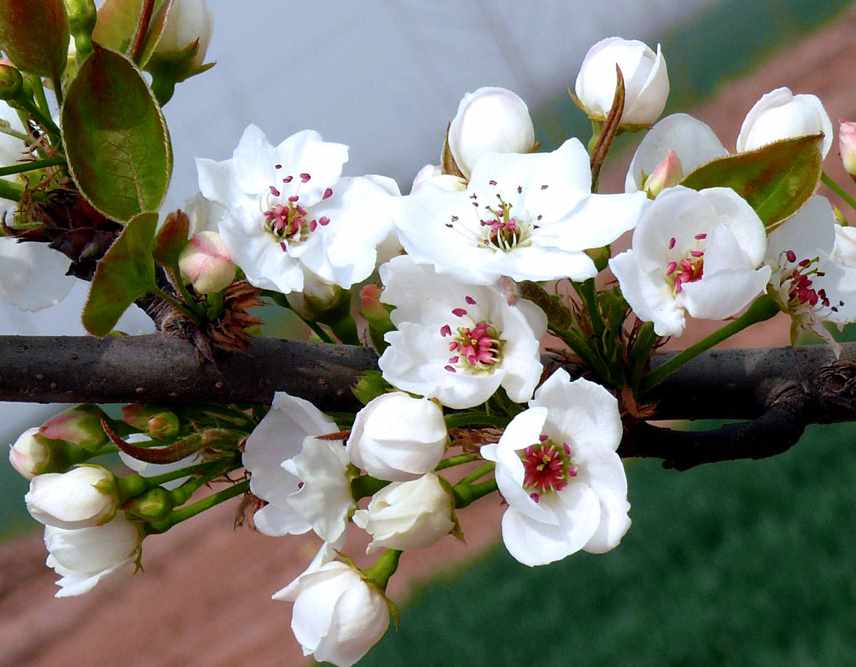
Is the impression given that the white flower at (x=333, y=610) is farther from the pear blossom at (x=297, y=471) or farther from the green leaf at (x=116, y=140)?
the green leaf at (x=116, y=140)

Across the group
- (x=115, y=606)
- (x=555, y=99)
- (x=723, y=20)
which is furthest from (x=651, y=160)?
(x=723, y=20)

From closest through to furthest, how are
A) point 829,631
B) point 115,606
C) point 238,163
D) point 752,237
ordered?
1. point 752,237
2. point 238,163
3. point 829,631
4. point 115,606

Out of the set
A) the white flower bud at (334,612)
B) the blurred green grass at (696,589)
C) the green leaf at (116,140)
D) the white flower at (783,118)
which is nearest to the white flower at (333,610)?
the white flower bud at (334,612)

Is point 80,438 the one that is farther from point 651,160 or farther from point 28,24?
point 651,160

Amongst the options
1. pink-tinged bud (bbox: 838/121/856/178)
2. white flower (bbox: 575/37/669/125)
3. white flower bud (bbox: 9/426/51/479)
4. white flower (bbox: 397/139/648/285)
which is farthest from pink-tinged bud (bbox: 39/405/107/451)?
pink-tinged bud (bbox: 838/121/856/178)

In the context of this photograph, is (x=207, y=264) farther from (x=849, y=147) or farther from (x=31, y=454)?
(x=849, y=147)

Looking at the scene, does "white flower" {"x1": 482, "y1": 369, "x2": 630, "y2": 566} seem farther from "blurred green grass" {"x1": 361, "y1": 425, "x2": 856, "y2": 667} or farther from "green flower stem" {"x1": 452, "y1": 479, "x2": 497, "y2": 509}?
"blurred green grass" {"x1": 361, "y1": 425, "x2": 856, "y2": 667}
